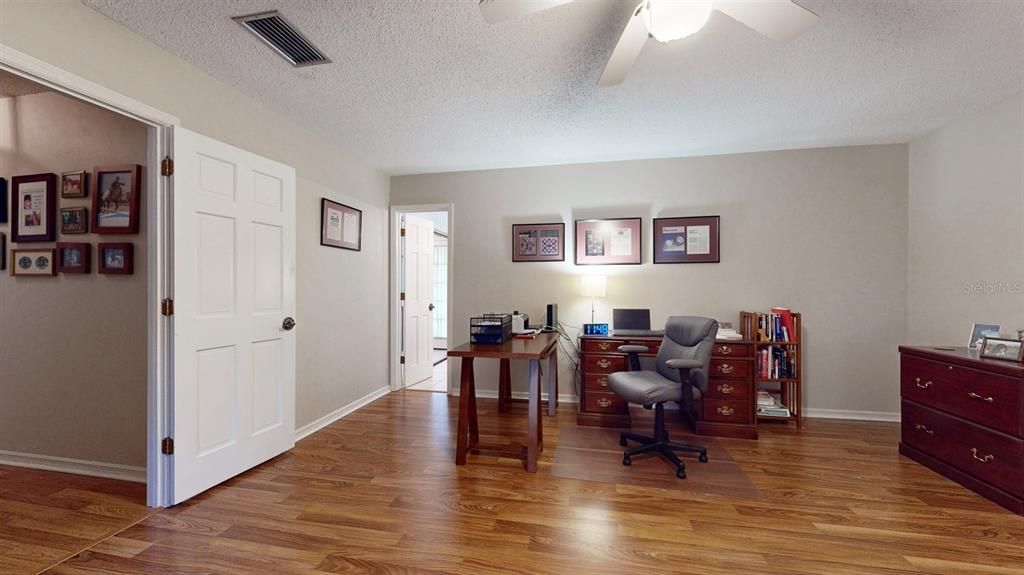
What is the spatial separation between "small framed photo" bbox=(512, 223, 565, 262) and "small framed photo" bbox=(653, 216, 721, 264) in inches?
36.8

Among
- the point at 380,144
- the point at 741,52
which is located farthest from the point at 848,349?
the point at 380,144

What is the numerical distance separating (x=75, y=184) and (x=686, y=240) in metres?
4.56

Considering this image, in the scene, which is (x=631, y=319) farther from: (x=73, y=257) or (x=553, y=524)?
(x=73, y=257)

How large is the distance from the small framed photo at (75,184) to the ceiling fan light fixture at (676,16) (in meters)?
3.25

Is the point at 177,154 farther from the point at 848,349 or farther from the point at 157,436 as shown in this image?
the point at 848,349

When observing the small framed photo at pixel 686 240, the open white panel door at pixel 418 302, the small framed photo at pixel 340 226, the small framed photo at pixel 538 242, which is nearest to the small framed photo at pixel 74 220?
the small framed photo at pixel 340 226

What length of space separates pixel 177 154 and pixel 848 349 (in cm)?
519

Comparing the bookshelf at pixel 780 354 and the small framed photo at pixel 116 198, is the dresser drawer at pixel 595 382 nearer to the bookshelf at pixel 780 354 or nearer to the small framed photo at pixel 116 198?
the bookshelf at pixel 780 354

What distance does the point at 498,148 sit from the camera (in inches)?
144

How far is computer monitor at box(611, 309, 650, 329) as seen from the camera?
3.88m

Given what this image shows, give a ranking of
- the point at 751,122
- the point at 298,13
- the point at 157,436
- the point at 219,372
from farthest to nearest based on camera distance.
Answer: the point at 751,122, the point at 219,372, the point at 157,436, the point at 298,13

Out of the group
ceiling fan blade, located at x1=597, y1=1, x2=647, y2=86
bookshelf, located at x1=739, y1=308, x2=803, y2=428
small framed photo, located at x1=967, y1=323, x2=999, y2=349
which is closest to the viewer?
ceiling fan blade, located at x1=597, y1=1, x2=647, y2=86

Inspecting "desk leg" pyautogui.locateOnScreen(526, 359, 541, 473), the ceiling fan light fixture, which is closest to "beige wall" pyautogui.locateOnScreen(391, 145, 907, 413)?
"desk leg" pyautogui.locateOnScreen(526, 359, 541, 473)

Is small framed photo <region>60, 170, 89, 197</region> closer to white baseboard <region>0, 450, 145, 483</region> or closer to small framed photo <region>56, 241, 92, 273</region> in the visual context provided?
small framed photo <region>56, 241, 92, 273</region>
